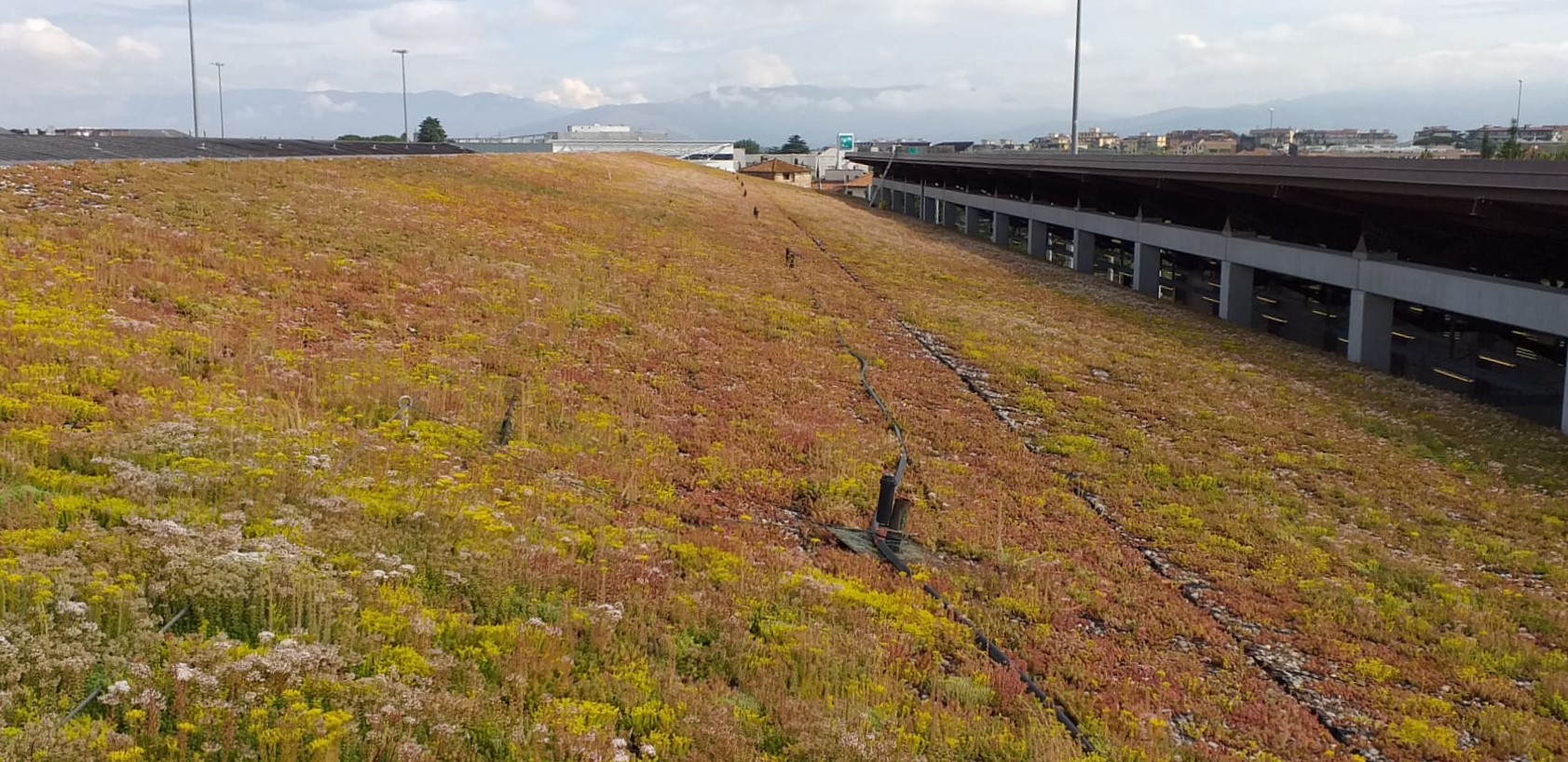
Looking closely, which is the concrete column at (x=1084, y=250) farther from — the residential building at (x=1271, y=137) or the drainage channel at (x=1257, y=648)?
the drainage channel at (x=1257, y=648)

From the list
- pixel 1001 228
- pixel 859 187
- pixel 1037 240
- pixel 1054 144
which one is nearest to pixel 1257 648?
pixel 1037 240

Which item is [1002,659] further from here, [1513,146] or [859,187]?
[859,187]

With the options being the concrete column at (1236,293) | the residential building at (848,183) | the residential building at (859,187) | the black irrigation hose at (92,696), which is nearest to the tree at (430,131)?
the residential building at (848,183)

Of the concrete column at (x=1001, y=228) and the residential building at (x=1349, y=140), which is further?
the concrete column at (x=1001, y=228)

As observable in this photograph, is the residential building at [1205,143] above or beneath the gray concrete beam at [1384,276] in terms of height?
above

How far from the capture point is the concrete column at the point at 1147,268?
176 feet

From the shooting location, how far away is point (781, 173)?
151125 mm

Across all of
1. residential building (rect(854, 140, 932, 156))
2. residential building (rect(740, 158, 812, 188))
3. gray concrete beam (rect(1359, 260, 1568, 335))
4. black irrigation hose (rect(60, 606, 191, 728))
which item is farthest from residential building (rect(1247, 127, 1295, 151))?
black irrigation hose (rect(60, 606, 191, 728))

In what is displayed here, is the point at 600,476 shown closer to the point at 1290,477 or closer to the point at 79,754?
the point at 79,754

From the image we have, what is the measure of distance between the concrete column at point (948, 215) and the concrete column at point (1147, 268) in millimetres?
45530

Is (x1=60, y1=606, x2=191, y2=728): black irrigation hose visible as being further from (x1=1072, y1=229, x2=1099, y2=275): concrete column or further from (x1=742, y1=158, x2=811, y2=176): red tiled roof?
(x1=742, y1=158, x2=811, y2=176): red tiled roof

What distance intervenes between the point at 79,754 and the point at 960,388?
21528mm

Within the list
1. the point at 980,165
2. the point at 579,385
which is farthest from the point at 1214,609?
the point at 980,165

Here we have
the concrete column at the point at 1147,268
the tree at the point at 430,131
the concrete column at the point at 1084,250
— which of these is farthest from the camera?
the tree at the point at 430,131
